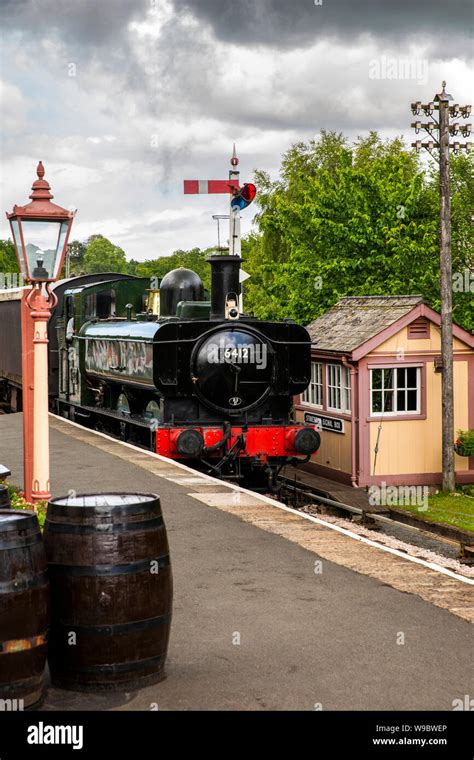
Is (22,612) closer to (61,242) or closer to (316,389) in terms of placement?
(61,242)

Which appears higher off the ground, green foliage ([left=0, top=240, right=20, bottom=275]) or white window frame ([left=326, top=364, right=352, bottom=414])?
green foliage ([left=0, top=240, right=20, bottom=275])

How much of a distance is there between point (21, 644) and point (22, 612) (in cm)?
17

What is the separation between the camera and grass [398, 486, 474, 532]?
17167mm

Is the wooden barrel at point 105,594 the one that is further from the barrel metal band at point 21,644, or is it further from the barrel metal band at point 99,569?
the barrel metal band at point 21,644

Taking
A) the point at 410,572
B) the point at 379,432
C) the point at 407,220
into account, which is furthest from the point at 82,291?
the point at 410,572

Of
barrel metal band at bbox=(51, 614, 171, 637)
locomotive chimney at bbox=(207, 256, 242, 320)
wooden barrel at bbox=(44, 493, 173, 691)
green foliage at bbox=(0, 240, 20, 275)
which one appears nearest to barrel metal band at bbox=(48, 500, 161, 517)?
wooden barrel at bbox=(44, 493, 173, 691)

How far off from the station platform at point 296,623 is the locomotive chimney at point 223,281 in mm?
5503

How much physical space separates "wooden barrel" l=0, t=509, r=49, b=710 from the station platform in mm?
305

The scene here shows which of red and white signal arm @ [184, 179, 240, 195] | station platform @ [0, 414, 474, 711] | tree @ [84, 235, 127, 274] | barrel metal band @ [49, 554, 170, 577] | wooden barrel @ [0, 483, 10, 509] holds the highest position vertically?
tree @ [84, 235, 127, 274]

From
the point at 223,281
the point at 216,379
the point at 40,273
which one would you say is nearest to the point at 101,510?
the point at 40,273

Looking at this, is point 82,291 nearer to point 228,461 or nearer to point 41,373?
point 228,461

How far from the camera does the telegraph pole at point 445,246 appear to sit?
20281mm

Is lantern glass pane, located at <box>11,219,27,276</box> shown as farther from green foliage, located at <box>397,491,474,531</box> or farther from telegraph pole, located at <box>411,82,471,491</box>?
telegraph pole, located at <box>411,82,471,491</box>
